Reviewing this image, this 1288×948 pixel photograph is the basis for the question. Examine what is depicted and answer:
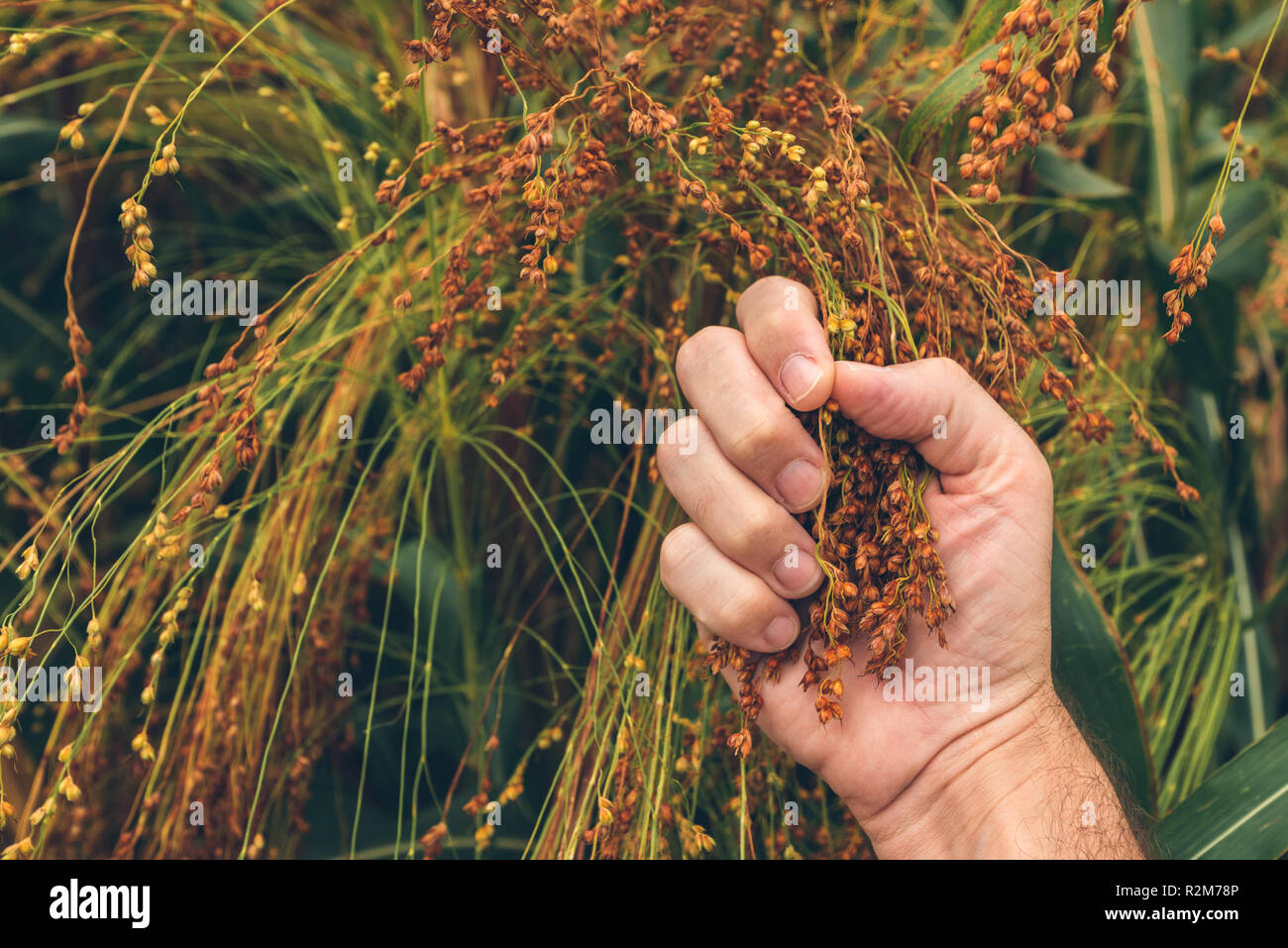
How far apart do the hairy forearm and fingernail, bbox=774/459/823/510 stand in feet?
0.79

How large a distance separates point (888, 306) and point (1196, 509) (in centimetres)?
59

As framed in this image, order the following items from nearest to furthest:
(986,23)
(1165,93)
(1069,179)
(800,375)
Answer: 1. (800,375)
2. (986,23)
3. (1069,179)
4. (1165,93)

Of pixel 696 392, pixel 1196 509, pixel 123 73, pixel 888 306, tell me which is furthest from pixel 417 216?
pixel 1196 509

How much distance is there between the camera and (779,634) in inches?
24.2

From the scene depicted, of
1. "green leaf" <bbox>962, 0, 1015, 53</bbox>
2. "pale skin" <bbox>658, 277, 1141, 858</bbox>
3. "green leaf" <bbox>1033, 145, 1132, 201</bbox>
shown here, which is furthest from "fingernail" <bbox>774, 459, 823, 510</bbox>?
"green leaf" <bbox>1033, 145, 1132, 201</bbox>

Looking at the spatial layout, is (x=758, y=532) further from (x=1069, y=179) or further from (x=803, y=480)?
(x=1069, y=179)

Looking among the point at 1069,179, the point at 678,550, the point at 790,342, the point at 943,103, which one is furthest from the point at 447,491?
the point at 1069,179

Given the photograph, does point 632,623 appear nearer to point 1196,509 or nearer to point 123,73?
point 1196,509

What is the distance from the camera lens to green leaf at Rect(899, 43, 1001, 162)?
64 centimetres

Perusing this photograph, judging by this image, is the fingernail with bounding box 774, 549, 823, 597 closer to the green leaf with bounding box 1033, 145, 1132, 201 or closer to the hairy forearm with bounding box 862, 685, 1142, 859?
the hairy forearm with bounding box 862, 685, 1142, 859

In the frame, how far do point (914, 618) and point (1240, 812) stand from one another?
0.31m

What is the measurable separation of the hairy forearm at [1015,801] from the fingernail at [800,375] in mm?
316

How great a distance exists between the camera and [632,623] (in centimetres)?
72

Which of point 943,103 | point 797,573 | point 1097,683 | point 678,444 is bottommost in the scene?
point 1097,683
